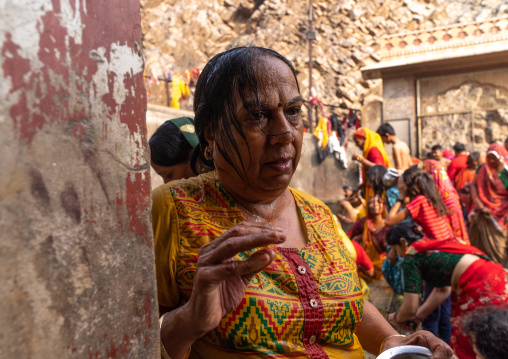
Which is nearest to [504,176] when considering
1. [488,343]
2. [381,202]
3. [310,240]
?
[381,202]

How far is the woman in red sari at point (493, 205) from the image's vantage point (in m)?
6.05

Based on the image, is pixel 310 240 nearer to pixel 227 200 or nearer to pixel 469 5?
pixel 227 200

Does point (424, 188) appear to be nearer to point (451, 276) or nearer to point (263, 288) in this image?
point (451, 276)

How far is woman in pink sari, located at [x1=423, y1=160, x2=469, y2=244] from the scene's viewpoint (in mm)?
4148

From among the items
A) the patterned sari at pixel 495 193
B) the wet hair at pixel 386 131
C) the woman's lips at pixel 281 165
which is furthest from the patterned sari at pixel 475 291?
the wet hair at pixel 386 131

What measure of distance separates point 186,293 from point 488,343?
78.0 inches

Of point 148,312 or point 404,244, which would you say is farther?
point 404,244

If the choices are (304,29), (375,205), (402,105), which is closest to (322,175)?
(402,105)

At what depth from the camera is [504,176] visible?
5934mm

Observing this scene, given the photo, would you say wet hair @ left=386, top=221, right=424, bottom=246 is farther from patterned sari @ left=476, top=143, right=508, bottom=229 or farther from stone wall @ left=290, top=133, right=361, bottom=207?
stone wall @ left=290, top=133, right=361, bottom=207

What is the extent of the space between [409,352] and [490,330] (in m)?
1.42

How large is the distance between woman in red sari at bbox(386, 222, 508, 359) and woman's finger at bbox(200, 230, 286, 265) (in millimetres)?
2389

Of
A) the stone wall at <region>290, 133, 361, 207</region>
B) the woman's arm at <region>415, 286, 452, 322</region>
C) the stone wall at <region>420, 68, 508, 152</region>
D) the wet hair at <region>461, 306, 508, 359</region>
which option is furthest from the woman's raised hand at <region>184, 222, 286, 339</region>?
the stone wall at <region>420, 68, 508, 152</region>

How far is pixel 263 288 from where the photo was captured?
3.73ft
